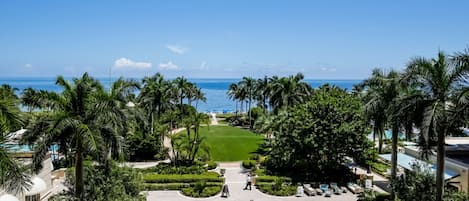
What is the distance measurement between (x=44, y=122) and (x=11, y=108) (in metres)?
6.01

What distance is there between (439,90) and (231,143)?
3105 cm

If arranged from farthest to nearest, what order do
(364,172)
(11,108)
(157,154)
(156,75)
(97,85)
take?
(156,75)
(157,154)
(364,172)
(97,85)
(11,108)

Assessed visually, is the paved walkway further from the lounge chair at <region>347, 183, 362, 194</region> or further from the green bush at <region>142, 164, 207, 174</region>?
the green bush at <region>142, 164, 207, 174</region>

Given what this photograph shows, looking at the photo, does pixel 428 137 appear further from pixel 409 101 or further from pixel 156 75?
pixel 156 75

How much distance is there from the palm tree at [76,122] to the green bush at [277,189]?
44.6 feet

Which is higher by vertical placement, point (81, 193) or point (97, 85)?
point (97, 85)

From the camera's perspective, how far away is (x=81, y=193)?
1563cm

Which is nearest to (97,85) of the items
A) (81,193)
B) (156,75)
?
(81,193)

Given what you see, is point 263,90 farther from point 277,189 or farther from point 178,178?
point 277,189

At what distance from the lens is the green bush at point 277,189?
87.7ft

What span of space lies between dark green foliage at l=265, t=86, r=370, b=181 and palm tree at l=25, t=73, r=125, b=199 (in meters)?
16.8

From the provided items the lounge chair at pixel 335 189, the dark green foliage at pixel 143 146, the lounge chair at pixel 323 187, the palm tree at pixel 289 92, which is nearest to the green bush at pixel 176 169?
the dark green foliage at pixel 143 146

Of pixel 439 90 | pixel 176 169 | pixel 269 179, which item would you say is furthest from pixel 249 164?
pixel 439 90

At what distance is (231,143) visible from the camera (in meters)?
44.9
